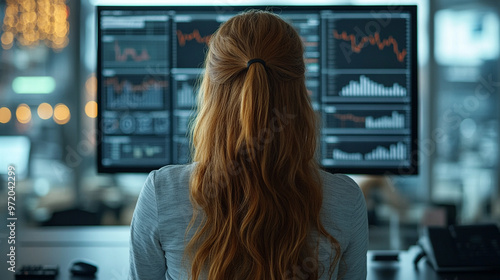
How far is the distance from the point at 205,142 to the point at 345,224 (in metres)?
0.34

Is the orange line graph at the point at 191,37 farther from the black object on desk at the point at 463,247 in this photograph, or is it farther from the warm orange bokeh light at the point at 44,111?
the warm orange bokeh light at the point at 44,111

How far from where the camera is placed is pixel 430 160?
4340 millimetres

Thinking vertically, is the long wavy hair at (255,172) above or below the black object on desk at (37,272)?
above

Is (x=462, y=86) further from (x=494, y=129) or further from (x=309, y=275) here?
(x=309, y=275)

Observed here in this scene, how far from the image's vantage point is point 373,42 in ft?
6.24

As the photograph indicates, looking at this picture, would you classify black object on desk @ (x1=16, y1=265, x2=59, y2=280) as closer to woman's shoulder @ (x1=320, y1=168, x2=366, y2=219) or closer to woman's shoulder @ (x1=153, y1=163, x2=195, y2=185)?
woman's shoulder @ (x1=153, y1=163, x2=195, y2=185)

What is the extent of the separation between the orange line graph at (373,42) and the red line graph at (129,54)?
71cm

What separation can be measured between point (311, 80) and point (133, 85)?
2.17 ft

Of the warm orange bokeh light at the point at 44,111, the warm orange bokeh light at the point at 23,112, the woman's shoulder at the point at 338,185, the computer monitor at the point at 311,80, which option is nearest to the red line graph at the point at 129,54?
the computer monitor at the point at 311,80

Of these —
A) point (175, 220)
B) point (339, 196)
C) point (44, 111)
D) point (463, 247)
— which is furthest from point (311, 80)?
point (44, 111)

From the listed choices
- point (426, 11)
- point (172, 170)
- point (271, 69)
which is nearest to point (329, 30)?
point (271, 69)

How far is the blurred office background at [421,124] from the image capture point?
4227mm

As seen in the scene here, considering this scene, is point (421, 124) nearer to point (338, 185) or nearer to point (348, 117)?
point (348, 117)

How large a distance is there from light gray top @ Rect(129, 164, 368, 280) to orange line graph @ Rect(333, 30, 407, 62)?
2.99ft
